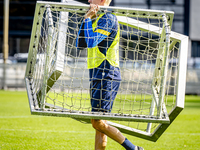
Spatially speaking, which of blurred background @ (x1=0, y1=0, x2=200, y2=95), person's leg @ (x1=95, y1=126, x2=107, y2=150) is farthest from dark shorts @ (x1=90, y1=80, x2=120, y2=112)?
blurred background @ (x1=0, y1=0, x2=200, y2=95)

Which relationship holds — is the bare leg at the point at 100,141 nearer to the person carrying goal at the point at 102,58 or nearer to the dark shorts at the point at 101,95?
the person carrying goal at the point at 102,58

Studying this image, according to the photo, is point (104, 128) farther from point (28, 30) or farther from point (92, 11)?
point (28, 30)

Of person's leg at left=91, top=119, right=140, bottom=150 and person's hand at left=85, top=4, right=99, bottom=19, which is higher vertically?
person's hand at left=85, top=4, right=99, bottom=19

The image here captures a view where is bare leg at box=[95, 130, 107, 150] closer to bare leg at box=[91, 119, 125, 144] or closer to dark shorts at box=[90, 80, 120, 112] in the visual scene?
bare leg at box=[91, 119, 125, 144]

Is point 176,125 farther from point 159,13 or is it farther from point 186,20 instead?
point 186,20

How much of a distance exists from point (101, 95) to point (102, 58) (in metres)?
0.35

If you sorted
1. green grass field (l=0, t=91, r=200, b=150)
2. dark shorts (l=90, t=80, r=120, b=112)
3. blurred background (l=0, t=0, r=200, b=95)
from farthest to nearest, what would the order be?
blurred background (l=0, t=0, r=200, b=95) < green grass field (l=0, t=91, r=200, b=150) < dark shorts (l=90, t=80, r=120, b=112)

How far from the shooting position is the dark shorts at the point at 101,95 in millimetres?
2820

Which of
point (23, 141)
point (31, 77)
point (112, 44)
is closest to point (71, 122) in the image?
point (23, 141)

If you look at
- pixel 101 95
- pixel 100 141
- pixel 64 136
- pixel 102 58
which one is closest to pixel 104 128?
pixel 100 141

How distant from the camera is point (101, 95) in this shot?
2.81 metres

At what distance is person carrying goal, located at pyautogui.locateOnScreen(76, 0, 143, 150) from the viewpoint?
2828 mm

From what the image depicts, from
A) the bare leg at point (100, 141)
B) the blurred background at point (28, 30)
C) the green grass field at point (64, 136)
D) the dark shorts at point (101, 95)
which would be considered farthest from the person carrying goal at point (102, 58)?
the blurred background at point (28, 30)

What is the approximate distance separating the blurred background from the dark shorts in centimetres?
1301
